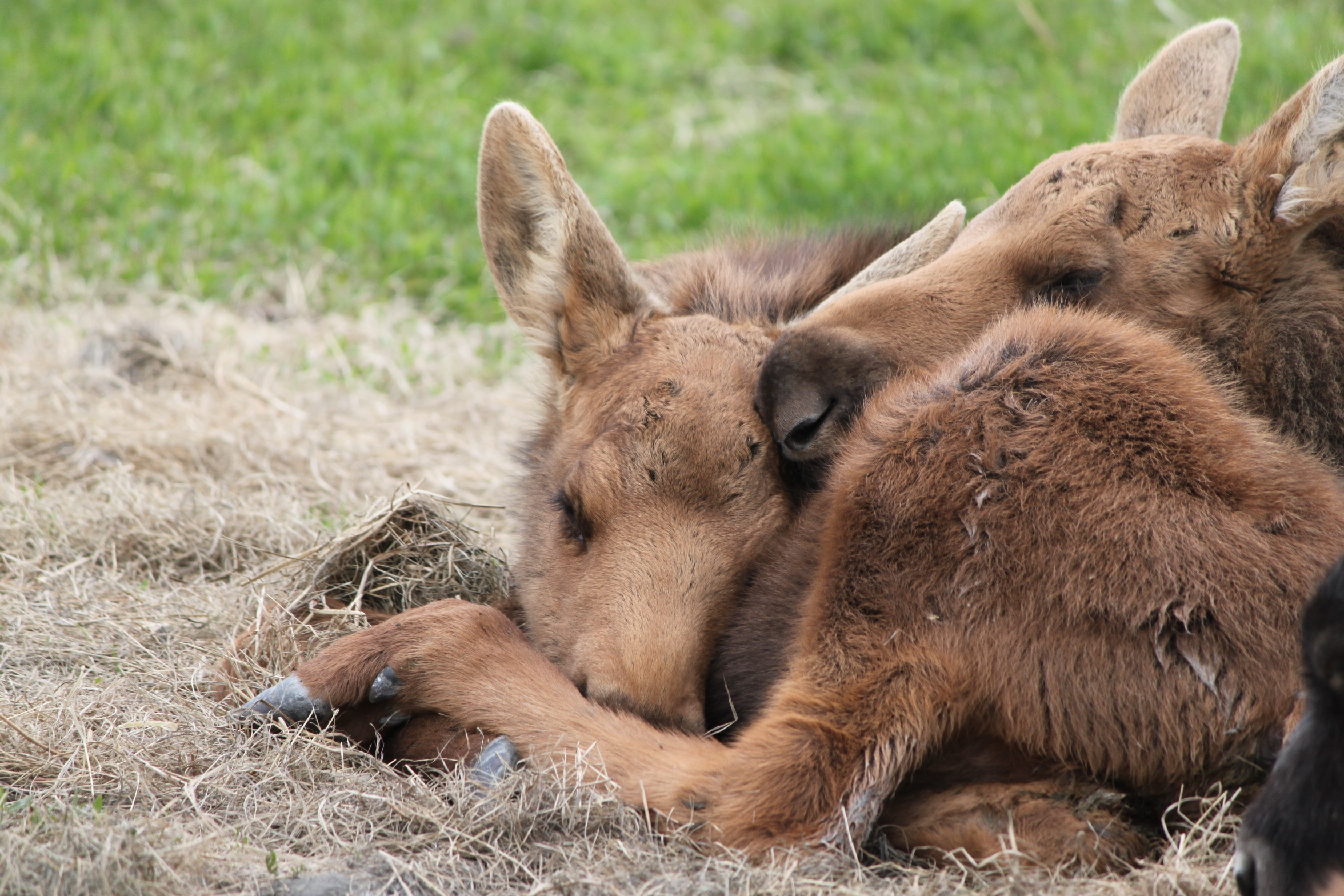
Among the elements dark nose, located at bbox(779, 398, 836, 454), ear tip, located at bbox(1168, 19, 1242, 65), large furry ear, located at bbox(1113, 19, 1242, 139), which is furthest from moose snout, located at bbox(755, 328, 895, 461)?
ear tip, located at bbox(1168, 19, 1242, 65)

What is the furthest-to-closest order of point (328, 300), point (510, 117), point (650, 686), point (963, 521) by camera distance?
point (328, 300) < point (510, 117) < point (650, 686) < point (963, 521)

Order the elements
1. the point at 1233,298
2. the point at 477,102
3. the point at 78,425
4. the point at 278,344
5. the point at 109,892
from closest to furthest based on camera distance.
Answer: the point at 109,892 → the point at 1233,298 → the point at 78,425 → the point at 278,344 → the point at 477,102

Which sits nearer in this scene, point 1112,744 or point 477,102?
point 1112,744

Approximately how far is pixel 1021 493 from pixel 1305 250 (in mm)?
1771

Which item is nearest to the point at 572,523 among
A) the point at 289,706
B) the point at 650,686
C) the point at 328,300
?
the point at 650,686

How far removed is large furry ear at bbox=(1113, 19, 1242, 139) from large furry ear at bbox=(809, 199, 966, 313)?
0.97m

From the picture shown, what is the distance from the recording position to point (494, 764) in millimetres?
3104

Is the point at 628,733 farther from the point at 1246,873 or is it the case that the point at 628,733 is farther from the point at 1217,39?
the point at 1217,39

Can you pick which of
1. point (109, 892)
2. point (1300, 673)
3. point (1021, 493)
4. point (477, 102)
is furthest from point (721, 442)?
point (477, 102)

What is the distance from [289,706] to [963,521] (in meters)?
1.78

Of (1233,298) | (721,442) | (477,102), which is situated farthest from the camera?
(477,102)

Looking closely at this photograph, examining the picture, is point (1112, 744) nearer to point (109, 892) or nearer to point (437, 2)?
point (109, 892)

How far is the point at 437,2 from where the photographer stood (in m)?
10.4

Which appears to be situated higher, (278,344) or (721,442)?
(721,442)
